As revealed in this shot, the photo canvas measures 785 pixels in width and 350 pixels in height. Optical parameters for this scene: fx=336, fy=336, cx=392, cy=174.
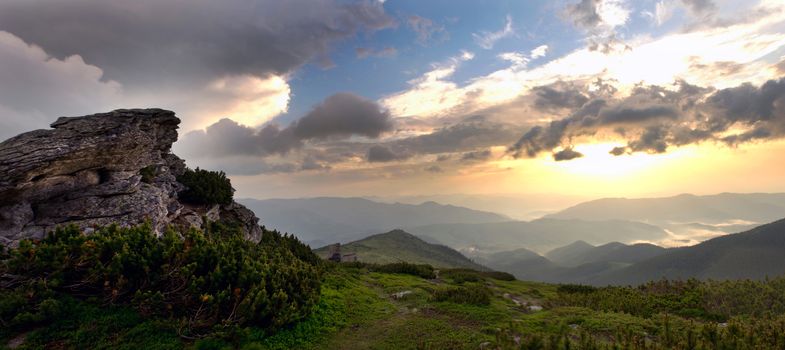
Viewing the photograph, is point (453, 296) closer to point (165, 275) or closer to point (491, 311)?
point (491, 311)

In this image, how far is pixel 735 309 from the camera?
60.0 ft

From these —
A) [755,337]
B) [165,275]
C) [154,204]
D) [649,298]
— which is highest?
[154,204]

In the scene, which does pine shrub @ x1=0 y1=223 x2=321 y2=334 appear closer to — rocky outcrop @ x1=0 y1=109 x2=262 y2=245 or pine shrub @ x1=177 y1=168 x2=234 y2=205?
rocky outcrop @ x1=0 y1=109 x2=262 y2=245

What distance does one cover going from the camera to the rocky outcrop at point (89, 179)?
1781cm

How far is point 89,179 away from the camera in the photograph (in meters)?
21.1

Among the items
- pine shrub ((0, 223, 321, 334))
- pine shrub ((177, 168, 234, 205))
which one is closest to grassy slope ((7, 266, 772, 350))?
pine shrub ((0, 223, 321, 334))

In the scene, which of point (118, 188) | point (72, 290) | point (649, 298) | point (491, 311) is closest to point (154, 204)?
point (118, 188)

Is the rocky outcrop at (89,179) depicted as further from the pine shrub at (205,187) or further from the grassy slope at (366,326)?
the grassy slope at (366,326)

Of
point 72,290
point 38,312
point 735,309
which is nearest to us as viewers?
point 38,312

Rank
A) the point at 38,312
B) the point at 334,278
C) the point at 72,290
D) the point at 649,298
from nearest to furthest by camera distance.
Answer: the point at 38,312 < the point at 72,290 < the point at 649,298 < the point at 334,278

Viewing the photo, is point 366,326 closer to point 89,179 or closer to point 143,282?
point 143,282

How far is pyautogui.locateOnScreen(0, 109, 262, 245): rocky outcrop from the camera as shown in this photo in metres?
17.8

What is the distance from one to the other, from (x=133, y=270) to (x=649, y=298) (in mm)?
27111

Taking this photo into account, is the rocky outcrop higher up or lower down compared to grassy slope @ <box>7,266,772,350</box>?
higher up
